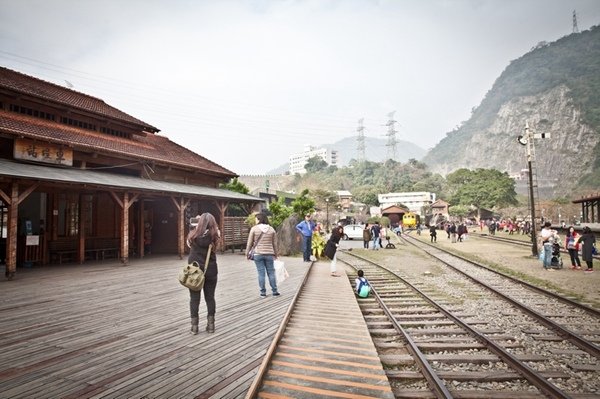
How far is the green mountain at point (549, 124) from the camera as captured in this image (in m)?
108

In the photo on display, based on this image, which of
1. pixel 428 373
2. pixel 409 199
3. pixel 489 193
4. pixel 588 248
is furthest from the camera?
pixel 409 199

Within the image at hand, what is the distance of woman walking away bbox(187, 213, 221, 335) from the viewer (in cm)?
462

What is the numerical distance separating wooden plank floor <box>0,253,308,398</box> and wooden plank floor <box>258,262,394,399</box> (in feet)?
0.94

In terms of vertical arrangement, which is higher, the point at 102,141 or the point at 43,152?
the point at 102,141

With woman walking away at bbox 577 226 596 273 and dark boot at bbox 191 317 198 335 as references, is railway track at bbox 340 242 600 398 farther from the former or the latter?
woman walking away at bbox 577 226 596 273

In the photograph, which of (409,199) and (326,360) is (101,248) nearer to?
(326,360)

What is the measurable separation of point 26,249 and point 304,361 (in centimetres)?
1243

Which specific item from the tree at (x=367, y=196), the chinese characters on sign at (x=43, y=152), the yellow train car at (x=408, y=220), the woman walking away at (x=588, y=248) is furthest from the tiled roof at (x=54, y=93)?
the tree at (x=367, y=196)

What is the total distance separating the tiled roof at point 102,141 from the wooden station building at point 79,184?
6 centimetres

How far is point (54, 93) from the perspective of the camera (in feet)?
50.2

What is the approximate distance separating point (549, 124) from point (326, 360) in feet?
521

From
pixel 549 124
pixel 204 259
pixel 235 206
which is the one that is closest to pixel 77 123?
pixel 235 206

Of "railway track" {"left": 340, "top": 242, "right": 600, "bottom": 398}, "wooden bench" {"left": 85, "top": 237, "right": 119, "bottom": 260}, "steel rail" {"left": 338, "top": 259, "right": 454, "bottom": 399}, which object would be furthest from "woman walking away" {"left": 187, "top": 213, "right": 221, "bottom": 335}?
"wooden bench" {"left": 85, "top": 237, "right": 119, "bottom": 260}

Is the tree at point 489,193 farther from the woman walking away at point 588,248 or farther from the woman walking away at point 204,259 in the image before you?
the woman walking away at point 204,259
